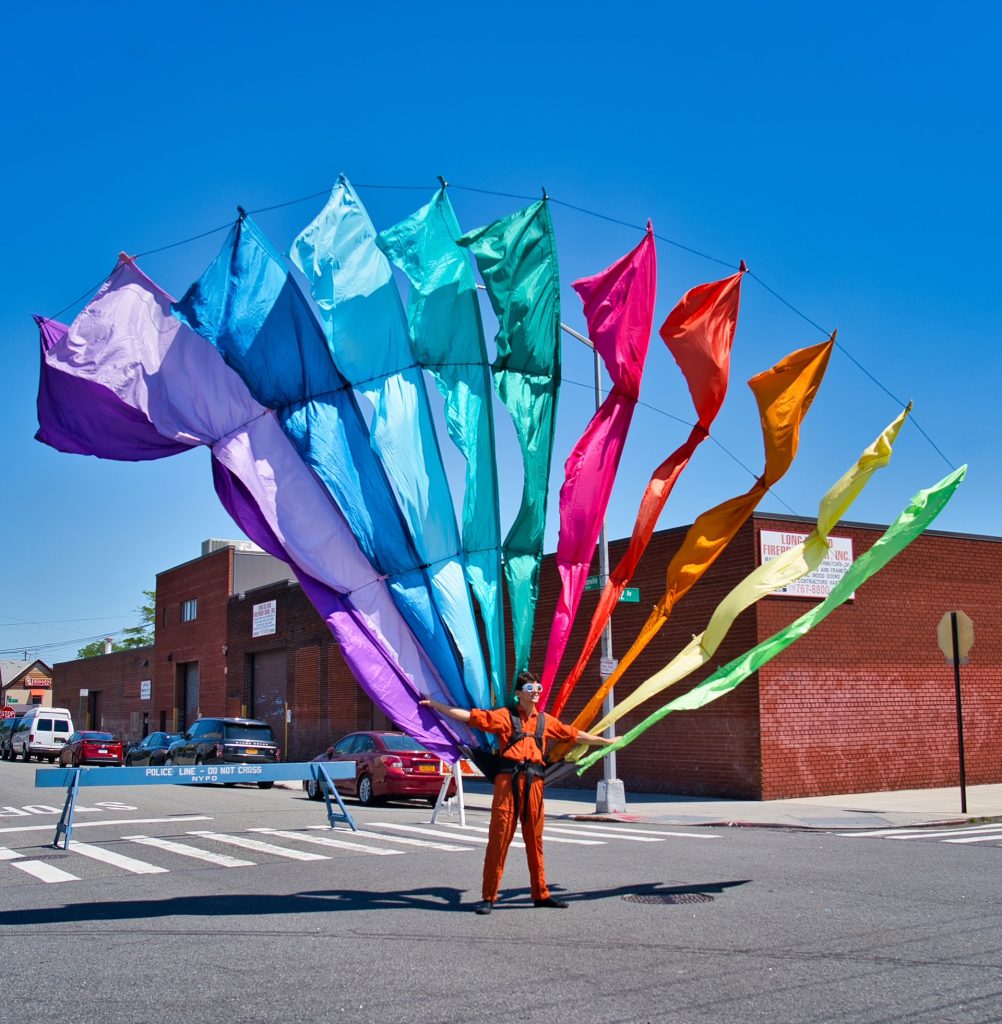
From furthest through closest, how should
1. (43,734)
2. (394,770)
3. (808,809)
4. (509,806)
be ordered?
(43,734), (394,770), (808,809), (509,806)

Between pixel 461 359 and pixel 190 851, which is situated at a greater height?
pixel 461 359

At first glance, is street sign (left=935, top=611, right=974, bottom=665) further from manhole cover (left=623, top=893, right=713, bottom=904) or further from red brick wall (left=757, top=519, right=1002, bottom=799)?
manhole cover (left=623, top=893, right=713, bottom=904)

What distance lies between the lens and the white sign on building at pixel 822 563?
20.7 m

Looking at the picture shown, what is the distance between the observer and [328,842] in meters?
13.5

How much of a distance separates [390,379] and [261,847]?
22.6ft

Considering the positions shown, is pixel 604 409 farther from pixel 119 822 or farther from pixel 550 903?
pixel 119 822

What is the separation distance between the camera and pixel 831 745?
69.3 ft

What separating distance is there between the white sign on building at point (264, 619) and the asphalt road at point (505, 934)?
27173 mm

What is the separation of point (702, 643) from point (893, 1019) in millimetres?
3674

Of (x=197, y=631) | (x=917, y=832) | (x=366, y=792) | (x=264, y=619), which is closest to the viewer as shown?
(x=917, y=832)

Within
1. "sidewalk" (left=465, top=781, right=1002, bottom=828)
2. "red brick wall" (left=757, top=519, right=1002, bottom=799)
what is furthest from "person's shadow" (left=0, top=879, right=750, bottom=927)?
"red brick wall" (left=757, top=519, right=1002, bottom=799)

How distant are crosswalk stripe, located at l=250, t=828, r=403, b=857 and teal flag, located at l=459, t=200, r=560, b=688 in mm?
4848

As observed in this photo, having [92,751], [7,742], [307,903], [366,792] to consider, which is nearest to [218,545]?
[7,742]

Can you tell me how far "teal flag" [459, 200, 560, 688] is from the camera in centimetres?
866
